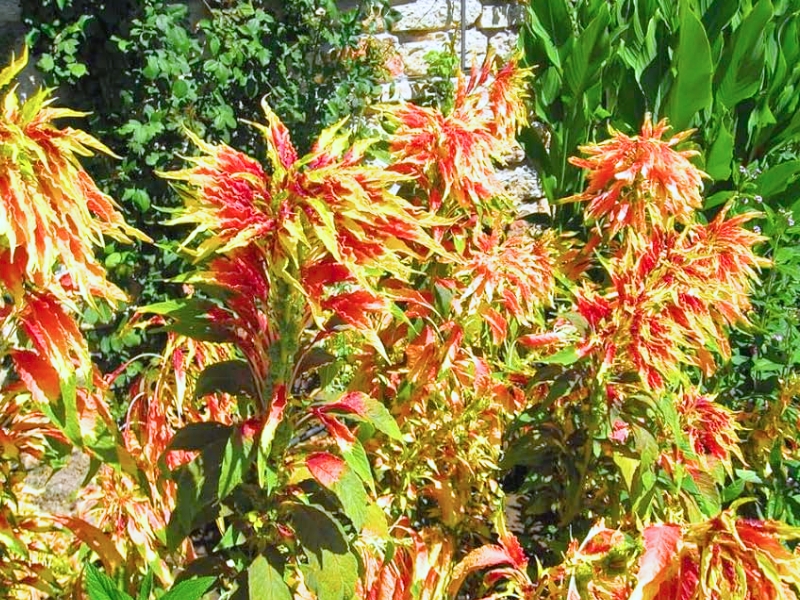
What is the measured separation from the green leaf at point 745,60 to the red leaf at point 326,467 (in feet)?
7.70

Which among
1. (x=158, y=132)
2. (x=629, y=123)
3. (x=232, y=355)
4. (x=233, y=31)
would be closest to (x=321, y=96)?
(x=233, y=31)

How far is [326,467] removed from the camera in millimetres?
1116

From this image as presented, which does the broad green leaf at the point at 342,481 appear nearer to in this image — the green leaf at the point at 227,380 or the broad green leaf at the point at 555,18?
the green leaf at the point at 227,380

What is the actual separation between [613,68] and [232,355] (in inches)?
81.7

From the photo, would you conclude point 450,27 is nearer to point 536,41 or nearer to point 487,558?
point 536,41

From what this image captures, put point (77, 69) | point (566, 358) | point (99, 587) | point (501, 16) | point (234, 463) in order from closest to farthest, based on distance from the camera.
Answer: point (99, 587)
point (234, 463)
point (566, 358)
point (77, 69)
point (501, 16)

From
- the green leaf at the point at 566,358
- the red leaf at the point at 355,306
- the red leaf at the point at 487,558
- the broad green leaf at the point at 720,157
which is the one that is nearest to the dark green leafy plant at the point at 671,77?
the broad green leaf at the point at 720,157

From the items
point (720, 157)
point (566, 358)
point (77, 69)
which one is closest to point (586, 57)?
point (720, 157)

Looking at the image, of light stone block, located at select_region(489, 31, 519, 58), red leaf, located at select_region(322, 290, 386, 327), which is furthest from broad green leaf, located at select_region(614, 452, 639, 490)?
light stone block, located at select_region(489, 31, 519, 58)

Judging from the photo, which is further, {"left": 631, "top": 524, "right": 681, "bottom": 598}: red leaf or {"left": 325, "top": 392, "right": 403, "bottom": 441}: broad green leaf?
{"left": 325, "top": 392, "right": 403, "bottom": 441}: broad green leaf

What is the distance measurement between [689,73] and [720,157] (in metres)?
0.28

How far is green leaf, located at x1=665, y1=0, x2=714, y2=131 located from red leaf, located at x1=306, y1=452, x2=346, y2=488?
2122 mm

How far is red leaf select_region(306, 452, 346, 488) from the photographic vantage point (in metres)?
1.10

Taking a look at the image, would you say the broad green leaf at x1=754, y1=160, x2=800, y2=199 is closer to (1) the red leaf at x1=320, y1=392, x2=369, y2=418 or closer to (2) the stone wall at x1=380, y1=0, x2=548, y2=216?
(2) the stone wall at x1=380, y1=0, x2=548, y2=216
